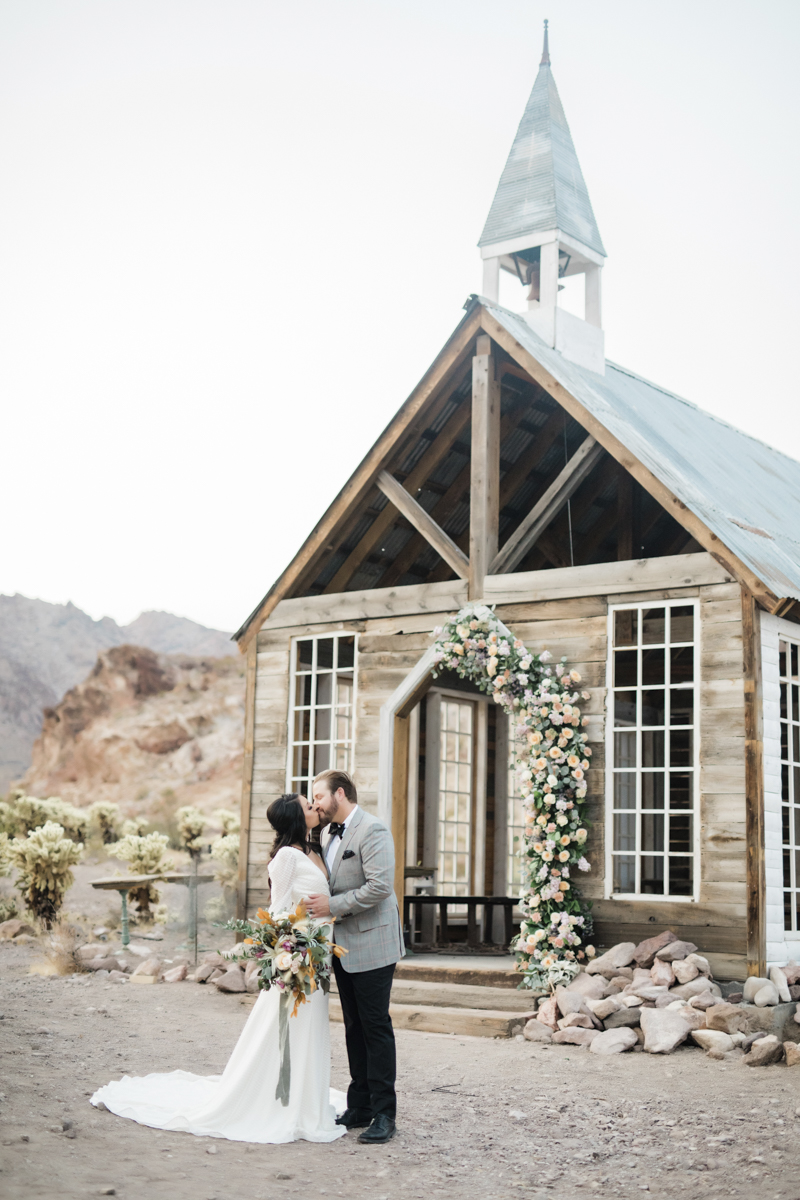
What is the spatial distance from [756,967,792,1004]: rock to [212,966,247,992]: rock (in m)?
4.51

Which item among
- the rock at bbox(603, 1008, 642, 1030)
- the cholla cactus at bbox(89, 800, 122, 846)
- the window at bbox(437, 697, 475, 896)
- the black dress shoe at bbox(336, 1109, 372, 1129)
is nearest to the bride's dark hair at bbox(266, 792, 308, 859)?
the black dress shoe at bbox(336, 1109, 372, 1129)

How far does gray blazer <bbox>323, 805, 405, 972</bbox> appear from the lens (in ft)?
19.5

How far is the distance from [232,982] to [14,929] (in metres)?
4.30

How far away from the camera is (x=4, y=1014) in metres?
8.95

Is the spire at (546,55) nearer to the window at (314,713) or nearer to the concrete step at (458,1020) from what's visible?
the window at (314,713)

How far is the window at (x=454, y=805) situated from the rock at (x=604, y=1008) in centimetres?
488

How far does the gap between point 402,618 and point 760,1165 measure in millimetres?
6369

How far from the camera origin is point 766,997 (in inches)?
328

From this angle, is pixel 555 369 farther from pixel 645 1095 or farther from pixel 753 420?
pixel 753 420

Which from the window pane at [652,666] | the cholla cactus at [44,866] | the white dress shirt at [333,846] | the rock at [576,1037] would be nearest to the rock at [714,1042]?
the rock at [576,1037]

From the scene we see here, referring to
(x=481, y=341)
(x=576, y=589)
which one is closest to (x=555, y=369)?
(x=481, y=341)

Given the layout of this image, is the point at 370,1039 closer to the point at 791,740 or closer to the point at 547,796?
the point at 547,796

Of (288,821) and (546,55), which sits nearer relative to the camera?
(288,821)

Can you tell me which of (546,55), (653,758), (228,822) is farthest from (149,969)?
(228,822)
